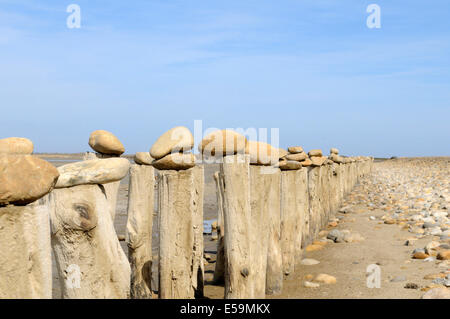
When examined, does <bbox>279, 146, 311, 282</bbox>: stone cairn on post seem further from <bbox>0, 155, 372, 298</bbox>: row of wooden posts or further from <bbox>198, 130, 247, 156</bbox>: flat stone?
<bbox>198, 130, 247, 156</bbox>: flat stone

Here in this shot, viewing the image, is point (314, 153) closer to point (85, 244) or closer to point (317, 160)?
point (317, 160)

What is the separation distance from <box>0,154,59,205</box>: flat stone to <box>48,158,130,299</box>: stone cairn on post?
1.42ft

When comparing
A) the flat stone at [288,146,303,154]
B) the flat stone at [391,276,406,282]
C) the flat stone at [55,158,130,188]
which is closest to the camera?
the flat stone at [55,158,130,188]

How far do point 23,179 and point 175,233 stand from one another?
8.74ft

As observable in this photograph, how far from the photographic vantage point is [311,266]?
749 centimetres

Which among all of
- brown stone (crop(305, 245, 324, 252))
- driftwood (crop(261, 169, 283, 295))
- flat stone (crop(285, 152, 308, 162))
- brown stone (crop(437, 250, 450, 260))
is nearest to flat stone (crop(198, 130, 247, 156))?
driftwood (crop(261, 169, 283, 295))

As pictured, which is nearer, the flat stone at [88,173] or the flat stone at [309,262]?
the flat stone at [88,173]

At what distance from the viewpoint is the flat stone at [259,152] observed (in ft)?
16.7

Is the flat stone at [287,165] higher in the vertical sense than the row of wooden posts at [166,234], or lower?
higher

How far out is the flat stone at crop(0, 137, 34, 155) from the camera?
417cm

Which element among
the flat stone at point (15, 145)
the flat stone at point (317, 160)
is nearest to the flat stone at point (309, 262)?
the flat stone at point (317, 160)

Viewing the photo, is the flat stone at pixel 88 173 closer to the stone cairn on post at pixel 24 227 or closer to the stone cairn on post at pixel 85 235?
the stone cairn on post at pixel 85 235

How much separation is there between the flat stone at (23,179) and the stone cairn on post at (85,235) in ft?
1.42
